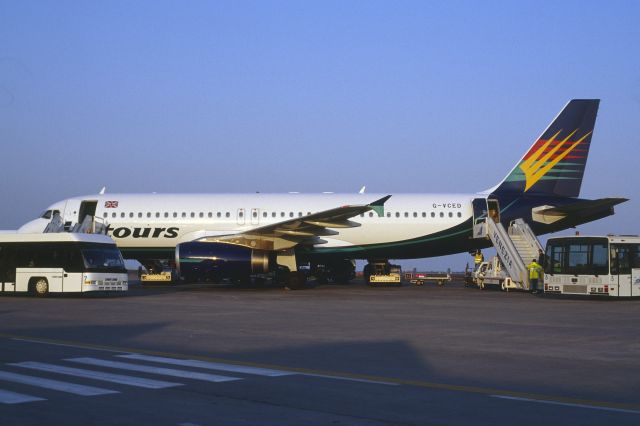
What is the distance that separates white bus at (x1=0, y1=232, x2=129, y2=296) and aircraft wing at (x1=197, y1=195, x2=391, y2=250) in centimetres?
521

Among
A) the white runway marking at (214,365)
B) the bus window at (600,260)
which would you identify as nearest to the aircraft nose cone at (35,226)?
the bus window at (600,260)

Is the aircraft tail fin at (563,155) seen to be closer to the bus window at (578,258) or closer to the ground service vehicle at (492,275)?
the ground service vehicle at (492,275)

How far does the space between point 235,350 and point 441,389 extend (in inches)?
174

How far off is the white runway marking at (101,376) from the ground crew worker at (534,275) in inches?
932

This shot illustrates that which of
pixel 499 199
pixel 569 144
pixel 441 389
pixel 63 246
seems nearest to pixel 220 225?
pixel 63 246

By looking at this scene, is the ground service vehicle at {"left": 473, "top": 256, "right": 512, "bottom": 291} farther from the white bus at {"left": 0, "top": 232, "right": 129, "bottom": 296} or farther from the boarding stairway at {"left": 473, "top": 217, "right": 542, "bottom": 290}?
the white bus at {"left": 0, "top": 232, "right": 129, "bottom": 296}

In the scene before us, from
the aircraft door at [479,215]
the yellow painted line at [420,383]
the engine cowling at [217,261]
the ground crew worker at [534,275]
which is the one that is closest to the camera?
the yellow painted line at [420,383]

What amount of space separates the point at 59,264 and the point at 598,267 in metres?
18.1

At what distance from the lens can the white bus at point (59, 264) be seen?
86.0 ft

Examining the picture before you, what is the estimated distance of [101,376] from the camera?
9508mm

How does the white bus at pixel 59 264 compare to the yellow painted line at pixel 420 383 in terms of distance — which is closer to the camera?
the yellow painted line at pixel 420 383

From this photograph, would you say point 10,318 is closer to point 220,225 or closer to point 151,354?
point 151,354

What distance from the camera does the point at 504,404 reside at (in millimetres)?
7887

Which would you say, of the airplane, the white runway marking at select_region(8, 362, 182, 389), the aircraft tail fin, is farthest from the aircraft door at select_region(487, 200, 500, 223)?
the white runway marking at select_region(8, 362, 182, 389)
